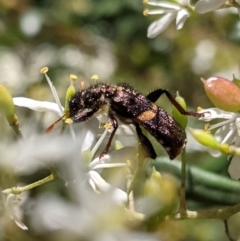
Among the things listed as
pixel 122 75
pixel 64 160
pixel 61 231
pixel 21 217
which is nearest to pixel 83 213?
pixel 61 231

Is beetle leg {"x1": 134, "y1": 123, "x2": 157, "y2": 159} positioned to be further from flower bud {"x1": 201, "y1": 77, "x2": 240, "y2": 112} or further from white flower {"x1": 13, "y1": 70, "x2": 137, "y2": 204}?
flower bud {"x1": 201, "y1": 77, "x2": 240, "y2": 112}

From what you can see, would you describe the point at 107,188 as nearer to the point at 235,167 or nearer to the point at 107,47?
the point at 235,167

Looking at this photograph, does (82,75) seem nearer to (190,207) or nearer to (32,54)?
(32,54)

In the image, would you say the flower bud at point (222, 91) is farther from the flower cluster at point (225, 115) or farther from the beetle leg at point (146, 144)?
the beetle leg at point (146, 144)

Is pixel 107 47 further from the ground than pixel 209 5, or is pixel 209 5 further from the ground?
pixel 209 5

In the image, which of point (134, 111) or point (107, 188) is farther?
point (134, 111)

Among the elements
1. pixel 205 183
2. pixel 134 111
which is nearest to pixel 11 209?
pixel 134 111
